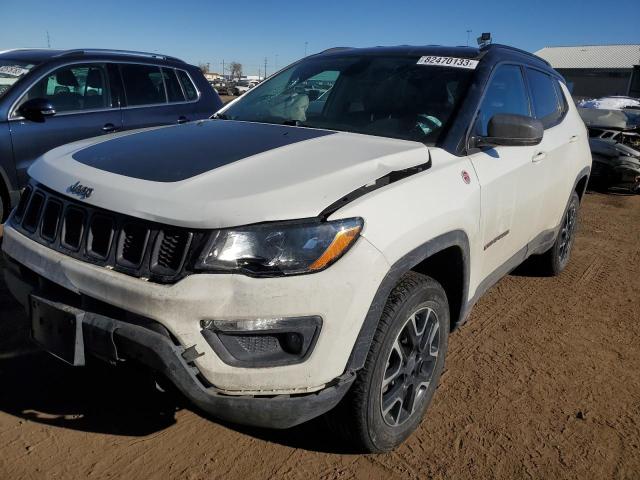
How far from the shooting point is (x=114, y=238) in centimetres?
204

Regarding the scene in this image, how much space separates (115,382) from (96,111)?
3627 mm

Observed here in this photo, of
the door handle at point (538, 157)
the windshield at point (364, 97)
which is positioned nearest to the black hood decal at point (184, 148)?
the windshield at point (364, 97)

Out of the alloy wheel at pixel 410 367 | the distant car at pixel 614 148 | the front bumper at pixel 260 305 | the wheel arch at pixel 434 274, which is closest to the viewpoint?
the front bumper at pixel 260 305

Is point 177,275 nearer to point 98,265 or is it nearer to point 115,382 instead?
point 98,265

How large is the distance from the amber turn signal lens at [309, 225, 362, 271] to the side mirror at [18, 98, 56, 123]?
4.27m

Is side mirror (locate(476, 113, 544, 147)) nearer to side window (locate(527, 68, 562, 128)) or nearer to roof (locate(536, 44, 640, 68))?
side window (locate(527, 68, 562, 128))

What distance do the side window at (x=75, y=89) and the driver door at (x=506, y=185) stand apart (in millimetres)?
4188

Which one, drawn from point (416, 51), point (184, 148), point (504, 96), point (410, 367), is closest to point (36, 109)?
point (184, 148)

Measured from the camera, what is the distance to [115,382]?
2.94 metres

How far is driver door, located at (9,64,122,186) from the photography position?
17.0 feet

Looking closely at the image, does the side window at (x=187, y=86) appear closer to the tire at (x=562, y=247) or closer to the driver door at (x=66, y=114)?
the driver door at (x=66, y=114)

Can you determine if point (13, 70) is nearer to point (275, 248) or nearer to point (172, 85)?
point (172, 85)

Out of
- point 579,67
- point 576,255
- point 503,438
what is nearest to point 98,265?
point 503,438

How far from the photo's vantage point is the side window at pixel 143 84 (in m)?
5.93
